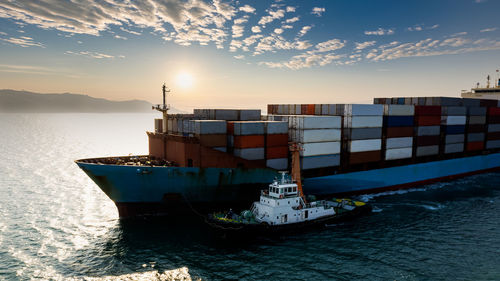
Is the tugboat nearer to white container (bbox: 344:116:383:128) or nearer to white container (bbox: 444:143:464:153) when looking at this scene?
white container (bbox: 344:116:383:128)

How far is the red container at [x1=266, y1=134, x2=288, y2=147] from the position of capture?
96.7 ft

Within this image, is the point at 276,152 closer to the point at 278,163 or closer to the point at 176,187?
the point at 278,163

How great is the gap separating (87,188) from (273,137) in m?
28.1

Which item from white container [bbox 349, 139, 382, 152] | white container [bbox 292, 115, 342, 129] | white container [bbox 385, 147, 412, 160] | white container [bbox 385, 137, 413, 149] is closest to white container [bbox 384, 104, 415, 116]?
white container [bbox 385, 137, 413, 149]

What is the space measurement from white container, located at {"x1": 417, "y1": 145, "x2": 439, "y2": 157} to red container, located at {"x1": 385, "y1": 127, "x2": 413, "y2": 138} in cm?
312

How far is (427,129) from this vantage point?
4172cm

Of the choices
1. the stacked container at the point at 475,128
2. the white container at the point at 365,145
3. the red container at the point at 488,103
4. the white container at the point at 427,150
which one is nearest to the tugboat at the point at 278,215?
the white container at the point at 365,145

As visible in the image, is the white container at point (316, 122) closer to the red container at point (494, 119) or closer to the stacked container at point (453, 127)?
the stacked container at point (453, 127)

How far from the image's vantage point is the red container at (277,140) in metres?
29.5

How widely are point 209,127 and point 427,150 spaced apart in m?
33.2

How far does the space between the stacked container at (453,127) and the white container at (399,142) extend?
780 centimetres

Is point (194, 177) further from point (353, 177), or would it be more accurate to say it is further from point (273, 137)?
point (353, 177)

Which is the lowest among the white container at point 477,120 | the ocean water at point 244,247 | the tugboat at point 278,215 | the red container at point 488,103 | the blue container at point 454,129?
the ocean water at point 244,247

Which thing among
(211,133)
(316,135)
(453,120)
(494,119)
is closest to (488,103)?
(494,119)
